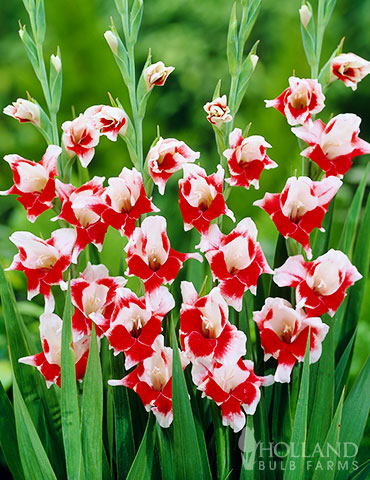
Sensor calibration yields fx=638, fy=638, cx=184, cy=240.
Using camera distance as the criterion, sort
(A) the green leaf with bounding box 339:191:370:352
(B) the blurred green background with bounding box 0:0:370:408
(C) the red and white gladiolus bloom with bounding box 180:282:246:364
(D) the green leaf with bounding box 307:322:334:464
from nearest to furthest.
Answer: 1. (C) the red and white gladiolus bloom with bounding box 180:282:246:364
2. (D) the green leaf with bounding box 307:322:334:464
3. (A) the green leaf with bounding box 339:191:370:352
4. (B) the blurred green background with bounding box 0:0:370:408

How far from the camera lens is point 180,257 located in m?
0.66

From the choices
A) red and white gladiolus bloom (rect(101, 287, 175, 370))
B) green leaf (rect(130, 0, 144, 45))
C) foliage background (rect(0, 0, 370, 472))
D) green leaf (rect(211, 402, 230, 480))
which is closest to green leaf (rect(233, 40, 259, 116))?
green leaf (rect(130, 0, 144, 45))

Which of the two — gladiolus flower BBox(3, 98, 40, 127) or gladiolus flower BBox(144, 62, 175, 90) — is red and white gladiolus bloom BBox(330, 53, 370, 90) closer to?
gladiolus flower BBox(144, 62, 175, 90)

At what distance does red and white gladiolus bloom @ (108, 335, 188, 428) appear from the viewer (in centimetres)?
67

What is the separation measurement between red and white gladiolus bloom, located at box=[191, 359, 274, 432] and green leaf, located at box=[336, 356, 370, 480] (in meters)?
0.16

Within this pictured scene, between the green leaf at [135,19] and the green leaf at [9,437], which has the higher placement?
the green leaf at [135,19]

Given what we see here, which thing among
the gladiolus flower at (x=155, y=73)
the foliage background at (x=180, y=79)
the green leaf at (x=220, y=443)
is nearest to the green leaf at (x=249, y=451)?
the green leaf at (x=220, y=443)

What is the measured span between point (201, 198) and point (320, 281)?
0.15 meters

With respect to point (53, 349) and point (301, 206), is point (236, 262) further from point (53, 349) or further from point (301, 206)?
point (53, 349)

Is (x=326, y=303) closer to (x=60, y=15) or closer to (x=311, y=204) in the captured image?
(x=311, y=204)

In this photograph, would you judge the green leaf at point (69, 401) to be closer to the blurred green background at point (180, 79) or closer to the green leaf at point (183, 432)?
the green leaf at point (183, 432)

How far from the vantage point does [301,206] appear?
667 mm

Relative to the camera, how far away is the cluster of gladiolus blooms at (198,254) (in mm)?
648

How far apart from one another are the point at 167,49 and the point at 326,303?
2865 millimetres
